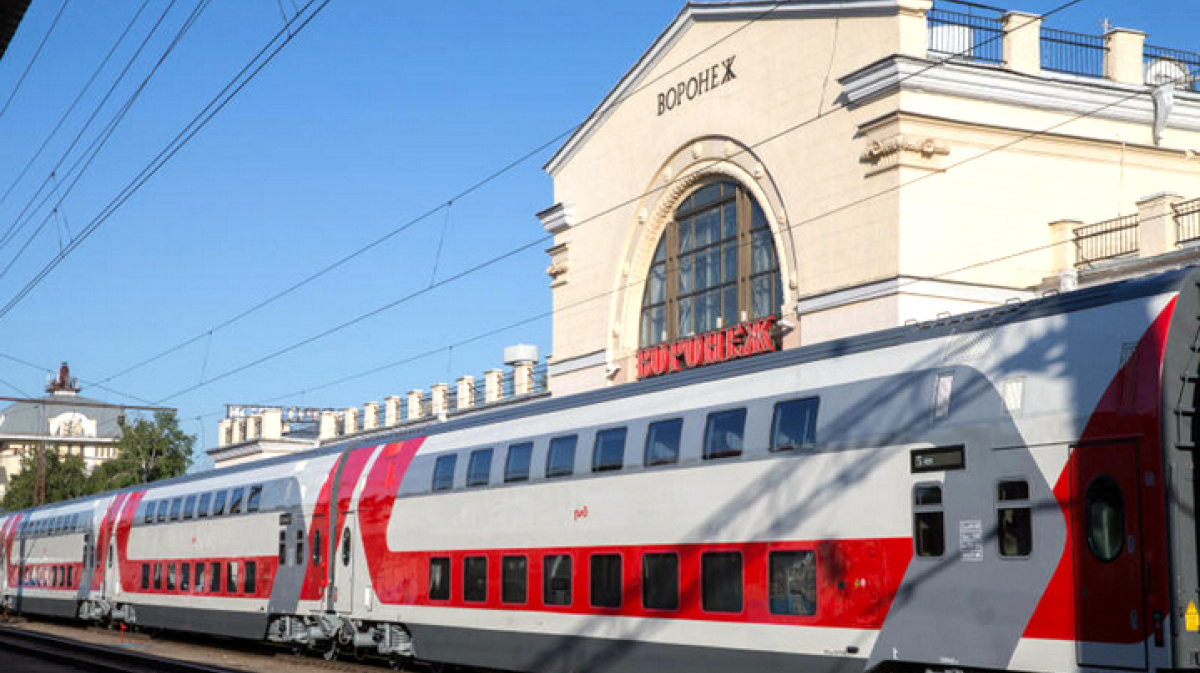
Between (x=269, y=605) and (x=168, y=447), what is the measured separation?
50.7 metres

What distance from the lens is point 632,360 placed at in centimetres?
4347

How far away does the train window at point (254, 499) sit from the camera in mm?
30697

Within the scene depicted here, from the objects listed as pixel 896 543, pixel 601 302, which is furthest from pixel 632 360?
pixel 896 543

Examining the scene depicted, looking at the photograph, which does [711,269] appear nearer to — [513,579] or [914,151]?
[914,151]

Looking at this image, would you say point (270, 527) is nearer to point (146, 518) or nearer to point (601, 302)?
point (146, 518)

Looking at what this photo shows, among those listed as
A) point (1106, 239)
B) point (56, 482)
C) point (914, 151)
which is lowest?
point (56, 482)

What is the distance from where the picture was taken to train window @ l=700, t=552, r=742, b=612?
659 inches

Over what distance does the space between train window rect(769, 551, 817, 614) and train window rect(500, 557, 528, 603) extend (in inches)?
221

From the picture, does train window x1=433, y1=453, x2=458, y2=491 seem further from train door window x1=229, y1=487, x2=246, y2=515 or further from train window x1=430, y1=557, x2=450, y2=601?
train door window x1=229, y1=487, x2=246, y2=515

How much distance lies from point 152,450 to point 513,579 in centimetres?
6009

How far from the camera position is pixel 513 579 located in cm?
2123

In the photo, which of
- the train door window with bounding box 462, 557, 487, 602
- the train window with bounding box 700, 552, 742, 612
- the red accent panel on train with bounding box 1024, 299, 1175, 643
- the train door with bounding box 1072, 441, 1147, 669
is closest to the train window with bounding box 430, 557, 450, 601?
the train door window with bounding box 462, 557, 487, 602

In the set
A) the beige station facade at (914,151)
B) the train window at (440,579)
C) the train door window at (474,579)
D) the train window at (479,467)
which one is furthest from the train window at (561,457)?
the beige station facade at (914,151)

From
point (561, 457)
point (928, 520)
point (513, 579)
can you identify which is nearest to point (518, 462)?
point (561, 457)
